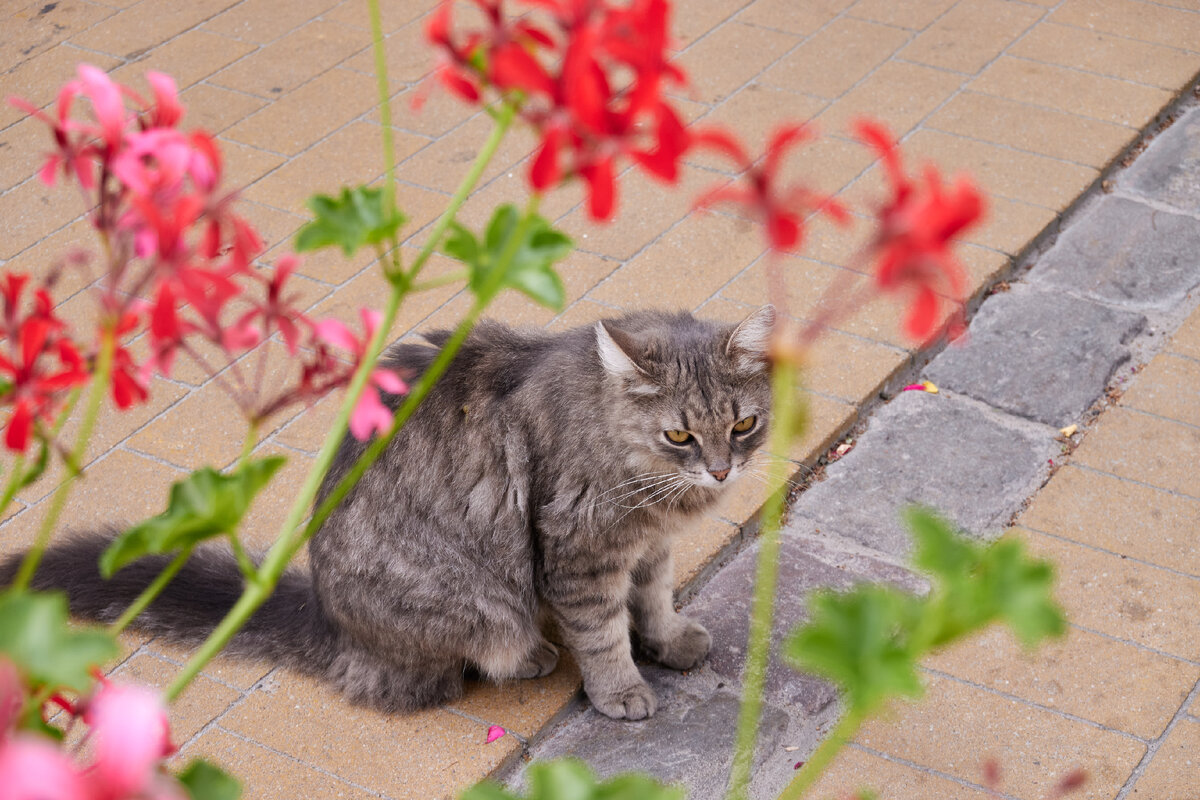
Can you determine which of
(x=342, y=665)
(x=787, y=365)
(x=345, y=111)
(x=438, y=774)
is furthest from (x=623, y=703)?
(x=345, y=111)

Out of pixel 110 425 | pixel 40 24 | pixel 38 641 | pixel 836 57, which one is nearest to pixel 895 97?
pixel 836 57

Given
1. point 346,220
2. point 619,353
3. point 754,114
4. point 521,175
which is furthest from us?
point 754,114

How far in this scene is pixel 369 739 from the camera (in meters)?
2.66

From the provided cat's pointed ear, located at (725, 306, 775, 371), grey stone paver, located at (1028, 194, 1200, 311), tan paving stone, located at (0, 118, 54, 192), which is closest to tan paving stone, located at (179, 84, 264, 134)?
tan paving stone, located at (0, 118, 54, 192)

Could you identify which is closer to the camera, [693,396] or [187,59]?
[693,396]

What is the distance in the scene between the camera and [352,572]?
2.60 m

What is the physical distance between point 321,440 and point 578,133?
8.87 feet

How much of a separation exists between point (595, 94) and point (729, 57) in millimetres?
4273

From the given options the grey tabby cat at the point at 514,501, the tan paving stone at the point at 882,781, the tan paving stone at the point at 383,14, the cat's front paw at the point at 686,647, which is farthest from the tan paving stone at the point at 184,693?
the tan paving stone at the point at 383,14

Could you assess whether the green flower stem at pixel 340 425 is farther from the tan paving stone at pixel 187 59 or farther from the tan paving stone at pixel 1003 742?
the tan paving stone at pixel 187 59

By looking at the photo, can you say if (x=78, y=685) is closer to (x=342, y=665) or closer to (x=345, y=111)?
(x=342, y=665)

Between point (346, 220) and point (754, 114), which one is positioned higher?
point (346, 220)

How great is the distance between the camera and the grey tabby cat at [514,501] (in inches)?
101

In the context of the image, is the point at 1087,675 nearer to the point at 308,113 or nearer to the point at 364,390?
the point at 364,390
